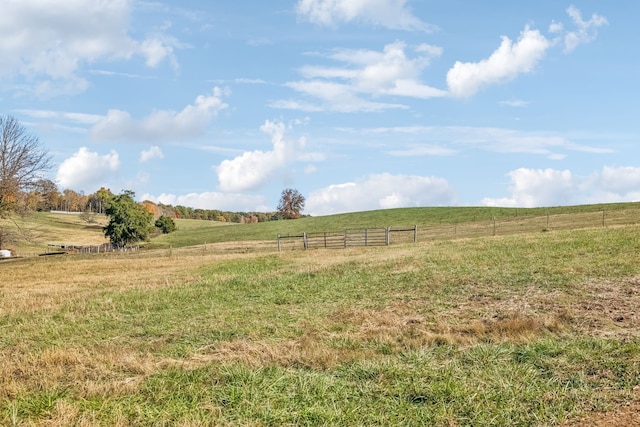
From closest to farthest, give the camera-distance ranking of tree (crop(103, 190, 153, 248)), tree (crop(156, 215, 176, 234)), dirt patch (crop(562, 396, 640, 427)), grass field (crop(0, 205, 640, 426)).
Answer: dirt patch (crop(562, 396, 640, 427))
grass field (crop(0, 205, 640, 426))
tree (crop(103, 190, 153, 248))
tree (crop(156, 215, 176, 234))

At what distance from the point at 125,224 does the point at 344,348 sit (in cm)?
7115

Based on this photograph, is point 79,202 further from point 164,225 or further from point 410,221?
point 410,221

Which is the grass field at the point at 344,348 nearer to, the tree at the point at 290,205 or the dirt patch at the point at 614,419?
the dirt patch at the point at 614,419

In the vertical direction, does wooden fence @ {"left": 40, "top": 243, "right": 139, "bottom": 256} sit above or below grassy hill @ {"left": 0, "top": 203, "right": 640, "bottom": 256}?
below

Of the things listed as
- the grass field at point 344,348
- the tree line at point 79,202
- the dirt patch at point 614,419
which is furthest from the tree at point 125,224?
the dirt patch at point 614,419

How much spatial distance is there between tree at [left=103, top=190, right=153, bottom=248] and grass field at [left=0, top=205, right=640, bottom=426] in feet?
177

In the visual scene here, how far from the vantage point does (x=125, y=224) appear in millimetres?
75375

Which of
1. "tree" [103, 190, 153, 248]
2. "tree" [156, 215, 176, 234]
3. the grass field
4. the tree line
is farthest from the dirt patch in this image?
"tree" [156, 215, 176, 234]

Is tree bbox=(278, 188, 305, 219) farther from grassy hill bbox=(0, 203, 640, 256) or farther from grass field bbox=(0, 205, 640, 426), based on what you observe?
grass field bbox=(0, 205, 640, 426)

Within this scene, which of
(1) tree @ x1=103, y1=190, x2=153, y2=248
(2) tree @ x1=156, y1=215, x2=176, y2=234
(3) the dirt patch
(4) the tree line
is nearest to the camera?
(3) the dirt patch

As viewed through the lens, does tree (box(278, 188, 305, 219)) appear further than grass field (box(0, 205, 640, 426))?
Yes

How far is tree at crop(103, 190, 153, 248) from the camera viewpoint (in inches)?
2958

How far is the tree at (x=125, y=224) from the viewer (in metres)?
75.1

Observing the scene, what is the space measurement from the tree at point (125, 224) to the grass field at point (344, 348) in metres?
54.0
